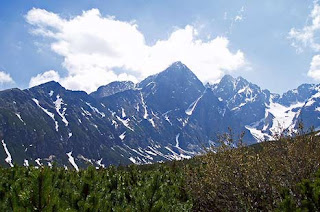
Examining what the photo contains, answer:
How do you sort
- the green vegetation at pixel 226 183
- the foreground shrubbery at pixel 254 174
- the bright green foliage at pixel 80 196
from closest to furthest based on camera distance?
1. the bright green foliage at pixel 80 196
2. the green vegetation at pixel 226 183
3. the foreground shrubbery at pixel 254 174

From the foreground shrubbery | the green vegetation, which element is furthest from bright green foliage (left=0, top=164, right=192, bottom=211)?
the foreground shrubbery

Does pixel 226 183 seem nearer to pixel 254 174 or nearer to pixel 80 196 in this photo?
pixel 254 174

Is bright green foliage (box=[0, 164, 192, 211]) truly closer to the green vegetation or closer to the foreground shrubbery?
the green vegetation

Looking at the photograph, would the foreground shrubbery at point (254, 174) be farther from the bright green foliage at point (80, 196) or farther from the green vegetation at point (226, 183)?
the bright green foliage at point (80, 196)

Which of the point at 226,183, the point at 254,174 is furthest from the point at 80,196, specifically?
the point at 254,174

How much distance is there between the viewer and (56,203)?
5.00 meters

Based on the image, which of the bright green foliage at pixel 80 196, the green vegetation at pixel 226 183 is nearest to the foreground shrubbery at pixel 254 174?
the green vegetation at pixel 226 183

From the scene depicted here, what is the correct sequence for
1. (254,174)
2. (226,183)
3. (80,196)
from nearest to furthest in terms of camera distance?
(80,196) → (254,174) → (226,183)

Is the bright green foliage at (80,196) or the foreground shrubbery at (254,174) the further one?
the foreground shrubbery at (254,174)

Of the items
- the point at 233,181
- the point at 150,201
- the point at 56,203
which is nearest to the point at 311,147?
the point at 233,181

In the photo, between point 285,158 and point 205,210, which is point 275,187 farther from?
point 205,210

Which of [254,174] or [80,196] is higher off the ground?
[254,174]

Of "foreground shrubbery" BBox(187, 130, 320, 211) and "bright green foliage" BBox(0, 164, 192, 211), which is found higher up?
"foreground shrubbery" BBox(187, 130, 320, 211)

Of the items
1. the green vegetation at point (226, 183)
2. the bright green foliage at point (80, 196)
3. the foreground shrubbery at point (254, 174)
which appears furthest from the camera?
the foreground shrubbery at point (254, 174)
